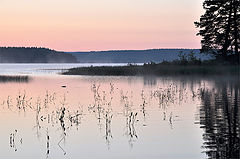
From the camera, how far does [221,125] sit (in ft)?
56.5

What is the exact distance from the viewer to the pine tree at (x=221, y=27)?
56.8 metres

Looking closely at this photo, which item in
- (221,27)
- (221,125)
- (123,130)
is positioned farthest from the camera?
(221,27)


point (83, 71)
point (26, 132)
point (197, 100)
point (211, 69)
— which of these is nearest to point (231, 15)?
point (211, 69)

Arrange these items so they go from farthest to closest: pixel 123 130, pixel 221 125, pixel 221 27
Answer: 1. pixel 221 27
2. pixel 221 125
3. pixel 123 130

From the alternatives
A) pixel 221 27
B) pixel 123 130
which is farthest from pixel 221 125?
pixel 221 27

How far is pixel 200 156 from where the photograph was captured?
492 inches

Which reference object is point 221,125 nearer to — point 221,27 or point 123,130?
point 123,130

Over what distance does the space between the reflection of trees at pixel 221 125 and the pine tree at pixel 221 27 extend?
29.5 meters

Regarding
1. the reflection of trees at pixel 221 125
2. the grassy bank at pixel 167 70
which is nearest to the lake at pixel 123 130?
the reflection of trees at pixel 221 125

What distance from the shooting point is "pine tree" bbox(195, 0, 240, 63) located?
5681 cm

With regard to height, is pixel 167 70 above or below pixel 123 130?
above

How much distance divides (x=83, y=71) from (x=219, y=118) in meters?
52.6

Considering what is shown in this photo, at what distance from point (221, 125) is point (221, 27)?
4203 cm

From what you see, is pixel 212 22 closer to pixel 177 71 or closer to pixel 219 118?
pixel 177 71
